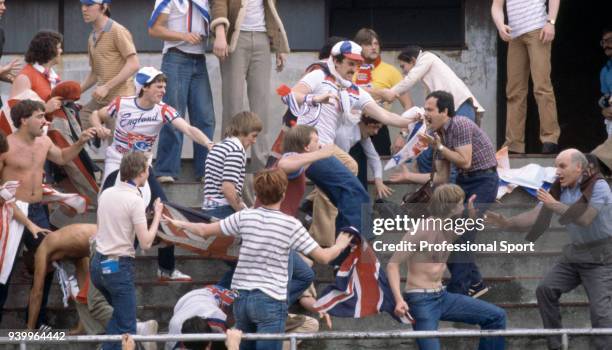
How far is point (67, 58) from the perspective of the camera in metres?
18.2

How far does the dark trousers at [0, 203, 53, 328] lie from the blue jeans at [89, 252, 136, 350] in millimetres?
1074

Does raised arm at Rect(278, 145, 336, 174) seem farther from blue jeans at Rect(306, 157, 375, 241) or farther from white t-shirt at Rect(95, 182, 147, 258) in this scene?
white t-shirt at Rect(95, 182, 147, 258)

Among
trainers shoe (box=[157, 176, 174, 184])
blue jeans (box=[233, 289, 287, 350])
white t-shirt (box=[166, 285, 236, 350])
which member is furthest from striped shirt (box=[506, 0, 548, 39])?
blue jeans (box=[233, 289, 287, 350])

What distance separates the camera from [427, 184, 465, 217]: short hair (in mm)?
12938

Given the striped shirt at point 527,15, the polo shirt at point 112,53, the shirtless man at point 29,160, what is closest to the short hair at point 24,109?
the shirtless man at point 29,160

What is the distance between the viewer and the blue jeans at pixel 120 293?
40.7ft

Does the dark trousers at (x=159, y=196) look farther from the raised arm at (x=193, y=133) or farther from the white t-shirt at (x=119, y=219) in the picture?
the white t-shirt at (x=119, y=219)

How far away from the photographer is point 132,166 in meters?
12.5

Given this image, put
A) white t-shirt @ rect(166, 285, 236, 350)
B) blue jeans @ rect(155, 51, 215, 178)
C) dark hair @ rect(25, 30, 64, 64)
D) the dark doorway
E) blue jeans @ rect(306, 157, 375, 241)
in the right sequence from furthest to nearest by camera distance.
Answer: the dark doorway → blue jeans @ rect(155, 51, 215, 178) → dark hair @ rect(25, 30, 64, 64) → blue jeans @ rect(306, 157, 375, 241) → white t-shirt @ rect(166, 285, 236, 350)

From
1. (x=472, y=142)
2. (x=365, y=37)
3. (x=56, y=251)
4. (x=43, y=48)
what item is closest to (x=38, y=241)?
(x=56, y=251)

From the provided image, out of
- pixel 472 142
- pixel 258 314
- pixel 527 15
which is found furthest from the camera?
pixel 527 15

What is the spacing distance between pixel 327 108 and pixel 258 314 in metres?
2.99

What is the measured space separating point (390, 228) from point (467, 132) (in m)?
1.04

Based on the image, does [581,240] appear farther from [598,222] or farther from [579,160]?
[579,160]
